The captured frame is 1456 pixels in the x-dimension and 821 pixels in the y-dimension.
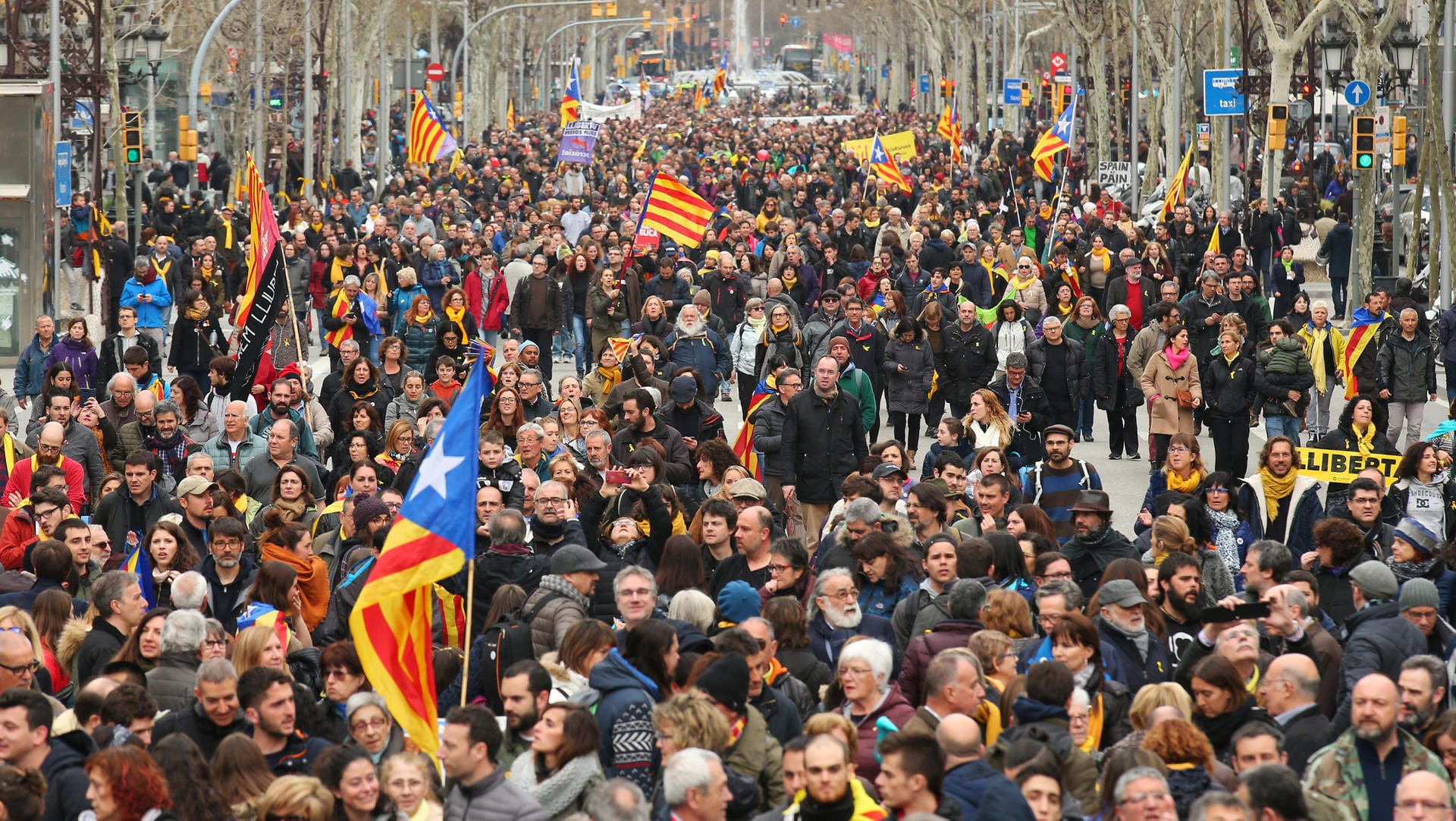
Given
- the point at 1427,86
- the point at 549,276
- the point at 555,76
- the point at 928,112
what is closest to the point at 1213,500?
the point at 549,276

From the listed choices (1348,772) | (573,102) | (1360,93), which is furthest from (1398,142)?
(573,102)

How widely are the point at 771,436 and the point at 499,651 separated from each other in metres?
5.41

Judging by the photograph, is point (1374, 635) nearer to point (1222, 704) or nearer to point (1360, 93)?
point (1222, 704)

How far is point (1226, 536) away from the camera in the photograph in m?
11.5

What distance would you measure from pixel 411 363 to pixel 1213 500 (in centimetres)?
832

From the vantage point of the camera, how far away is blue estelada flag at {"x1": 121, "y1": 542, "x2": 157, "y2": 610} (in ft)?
33.3

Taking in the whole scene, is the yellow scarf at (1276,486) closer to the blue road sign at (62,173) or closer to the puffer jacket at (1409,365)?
the puffer jacket at (1409,365)

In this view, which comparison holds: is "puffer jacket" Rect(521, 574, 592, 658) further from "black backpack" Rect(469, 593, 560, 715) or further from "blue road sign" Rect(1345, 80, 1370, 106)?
"blue road sign" Rect(1345, 80, 1370, 106)

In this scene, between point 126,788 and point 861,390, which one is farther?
point 861,390

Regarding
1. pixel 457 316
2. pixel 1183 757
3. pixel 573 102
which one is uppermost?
pixel 573 102

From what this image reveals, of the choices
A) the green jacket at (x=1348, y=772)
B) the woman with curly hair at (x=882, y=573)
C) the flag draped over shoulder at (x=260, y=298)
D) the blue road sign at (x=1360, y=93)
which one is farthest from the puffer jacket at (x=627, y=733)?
the blue road sign at (x=1360, y=93)

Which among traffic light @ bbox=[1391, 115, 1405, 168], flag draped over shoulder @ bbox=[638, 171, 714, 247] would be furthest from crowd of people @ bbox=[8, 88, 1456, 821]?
traffic light @ bbox=[1391, 115, 1405, 168]

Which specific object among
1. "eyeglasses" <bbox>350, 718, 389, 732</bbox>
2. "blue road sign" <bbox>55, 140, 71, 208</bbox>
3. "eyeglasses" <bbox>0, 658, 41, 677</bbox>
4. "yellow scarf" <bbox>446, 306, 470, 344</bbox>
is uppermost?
"blue road sign" <bbox>55, 140, 71, 208</bbox>

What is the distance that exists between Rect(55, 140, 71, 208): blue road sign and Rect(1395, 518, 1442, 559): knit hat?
17.3m
